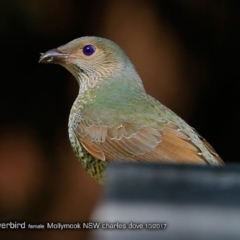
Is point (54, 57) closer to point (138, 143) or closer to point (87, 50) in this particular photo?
point (87, 50)

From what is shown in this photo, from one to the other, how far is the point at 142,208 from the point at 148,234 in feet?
0.13

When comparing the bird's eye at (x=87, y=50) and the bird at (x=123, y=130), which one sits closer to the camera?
the bird at (x=123, y=130)

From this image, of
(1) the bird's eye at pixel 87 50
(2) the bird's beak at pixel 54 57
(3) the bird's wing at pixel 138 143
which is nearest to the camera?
(3) the bird's wing at pixel 138 143

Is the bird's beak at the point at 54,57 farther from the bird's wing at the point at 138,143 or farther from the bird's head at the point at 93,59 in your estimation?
the bird's wing at the point at 138,143

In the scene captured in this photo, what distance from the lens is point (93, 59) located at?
119 inches

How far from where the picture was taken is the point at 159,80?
14.8 ft

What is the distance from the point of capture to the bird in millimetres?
2543

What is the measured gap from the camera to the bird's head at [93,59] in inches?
118

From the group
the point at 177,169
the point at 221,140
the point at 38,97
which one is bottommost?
the point at 221,140

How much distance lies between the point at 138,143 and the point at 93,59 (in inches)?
24.4

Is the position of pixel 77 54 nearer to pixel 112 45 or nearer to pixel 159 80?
pixel 112 45

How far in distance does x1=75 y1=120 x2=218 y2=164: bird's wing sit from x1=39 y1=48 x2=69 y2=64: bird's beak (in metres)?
0.40

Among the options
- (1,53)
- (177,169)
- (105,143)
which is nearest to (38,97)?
(1,53)

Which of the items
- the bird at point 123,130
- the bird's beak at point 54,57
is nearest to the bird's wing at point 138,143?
the bird at point 123,130
